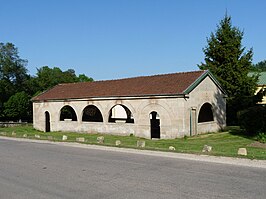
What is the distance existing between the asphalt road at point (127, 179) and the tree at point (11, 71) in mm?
49022

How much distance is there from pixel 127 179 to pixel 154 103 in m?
14.7

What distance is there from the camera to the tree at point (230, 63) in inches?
Answer: 1340

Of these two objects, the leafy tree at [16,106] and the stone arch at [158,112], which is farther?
the leafy tree at [16,106]

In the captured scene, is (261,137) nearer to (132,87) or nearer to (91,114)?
(132,87)

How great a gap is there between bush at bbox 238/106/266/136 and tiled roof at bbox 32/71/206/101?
4.64m

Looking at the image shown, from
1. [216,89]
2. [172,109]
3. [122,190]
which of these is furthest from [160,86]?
[122,190]

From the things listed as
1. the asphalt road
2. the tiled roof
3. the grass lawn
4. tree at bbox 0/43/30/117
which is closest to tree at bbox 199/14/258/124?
the tiled roof

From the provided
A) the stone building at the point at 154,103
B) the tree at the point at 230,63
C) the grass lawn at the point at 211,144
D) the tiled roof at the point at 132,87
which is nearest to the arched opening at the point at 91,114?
the tiled roof at the point at 132,87

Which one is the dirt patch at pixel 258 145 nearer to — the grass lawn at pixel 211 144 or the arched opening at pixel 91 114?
the grass lawn at pixel 211 144

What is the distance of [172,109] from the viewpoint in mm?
22578

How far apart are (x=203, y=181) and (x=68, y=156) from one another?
7.46 meters

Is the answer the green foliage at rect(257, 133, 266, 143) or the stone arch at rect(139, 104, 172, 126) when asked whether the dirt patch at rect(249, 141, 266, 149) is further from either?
the stone arch at rect(139, 104, 172, 126)

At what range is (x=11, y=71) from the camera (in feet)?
201

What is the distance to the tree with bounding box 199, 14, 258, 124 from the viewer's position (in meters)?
34.0
